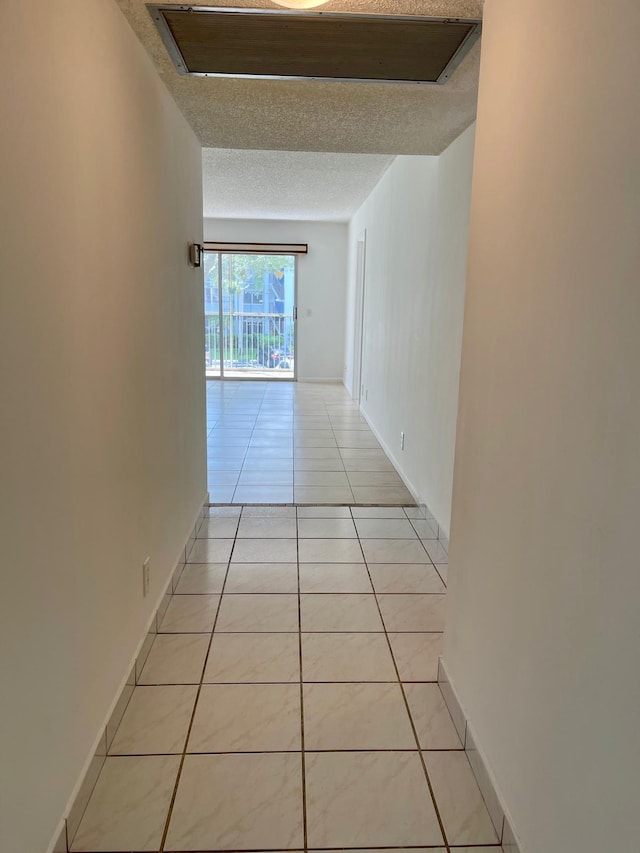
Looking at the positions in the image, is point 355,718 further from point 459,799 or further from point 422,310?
point 422,310

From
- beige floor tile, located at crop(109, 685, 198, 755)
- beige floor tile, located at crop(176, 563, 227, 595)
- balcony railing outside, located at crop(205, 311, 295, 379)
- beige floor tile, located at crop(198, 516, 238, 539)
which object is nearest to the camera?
beige floor tile, located at crop(109, 685, 198, 755)

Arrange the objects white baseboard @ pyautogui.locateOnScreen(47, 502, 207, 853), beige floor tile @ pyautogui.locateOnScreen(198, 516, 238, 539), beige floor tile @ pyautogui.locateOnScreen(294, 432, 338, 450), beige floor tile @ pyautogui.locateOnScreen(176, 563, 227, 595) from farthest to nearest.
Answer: beige floor tile @ pyautogui.locateOnScreen(294, 432, 338, 450)
beige floor tile @ pyautogui.locateOnScreen(198, 516, 238, 539)
beige floor tile @ pyautogui.locateOnScreen(176, 563, 227, 595)
white baseboard @ pyautogui.locateOnScreen(47, 502, 207, 853)

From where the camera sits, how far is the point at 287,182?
5801 millimetres

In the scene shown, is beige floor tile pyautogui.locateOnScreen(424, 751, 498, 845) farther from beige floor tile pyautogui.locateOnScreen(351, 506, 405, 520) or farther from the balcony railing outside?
the balcony railing outside

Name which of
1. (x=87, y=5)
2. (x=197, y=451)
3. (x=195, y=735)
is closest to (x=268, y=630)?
(x=195, y=735)

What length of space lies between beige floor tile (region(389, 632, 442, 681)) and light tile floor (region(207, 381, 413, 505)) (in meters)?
1.56

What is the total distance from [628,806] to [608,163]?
104cm

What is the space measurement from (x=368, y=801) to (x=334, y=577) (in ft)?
4.20

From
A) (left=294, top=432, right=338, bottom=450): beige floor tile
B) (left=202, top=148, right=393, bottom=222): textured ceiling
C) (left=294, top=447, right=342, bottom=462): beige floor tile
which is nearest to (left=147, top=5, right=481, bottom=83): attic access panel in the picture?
(left=202, top=148, right=393, bottom=222): textured ceiling

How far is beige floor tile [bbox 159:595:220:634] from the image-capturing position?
232 cm

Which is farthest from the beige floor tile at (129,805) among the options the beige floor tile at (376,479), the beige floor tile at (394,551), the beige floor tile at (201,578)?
the beige floor tile at (376,479)

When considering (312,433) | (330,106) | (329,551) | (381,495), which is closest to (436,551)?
(329,551)

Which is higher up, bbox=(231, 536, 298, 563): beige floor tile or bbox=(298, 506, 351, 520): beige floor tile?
bbox=(298, 506, 351, 520): beige floor tile

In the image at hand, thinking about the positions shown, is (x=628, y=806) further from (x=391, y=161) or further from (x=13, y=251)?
(x=391, y=161)
